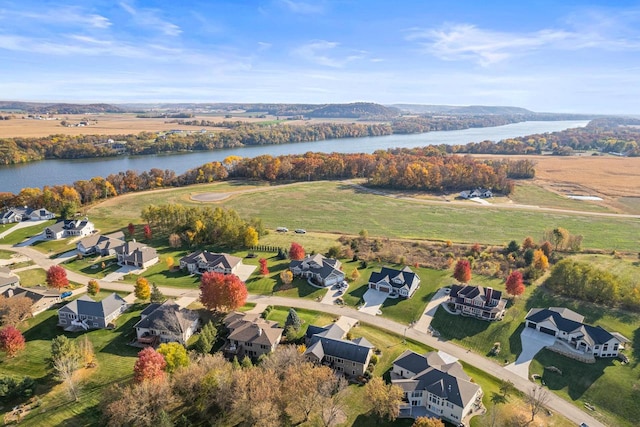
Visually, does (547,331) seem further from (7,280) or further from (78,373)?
(7,280)

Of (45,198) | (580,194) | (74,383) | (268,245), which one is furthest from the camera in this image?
(580,194)

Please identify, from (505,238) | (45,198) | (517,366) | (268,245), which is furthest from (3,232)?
(505,238)

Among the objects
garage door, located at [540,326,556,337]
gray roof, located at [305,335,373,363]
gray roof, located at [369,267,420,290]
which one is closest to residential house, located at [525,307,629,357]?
garage door, located at [540,326,556,337]

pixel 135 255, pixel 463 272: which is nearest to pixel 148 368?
pixel 135 255

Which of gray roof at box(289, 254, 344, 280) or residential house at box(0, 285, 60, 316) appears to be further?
gray roof at box(289, 254, 344, 280)

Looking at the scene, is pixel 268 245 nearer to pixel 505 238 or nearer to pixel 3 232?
pixel 505 238

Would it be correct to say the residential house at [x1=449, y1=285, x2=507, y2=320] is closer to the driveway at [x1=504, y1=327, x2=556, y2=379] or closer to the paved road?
the driveway at [x1=504, y1=327, x2=556, y2=379]
